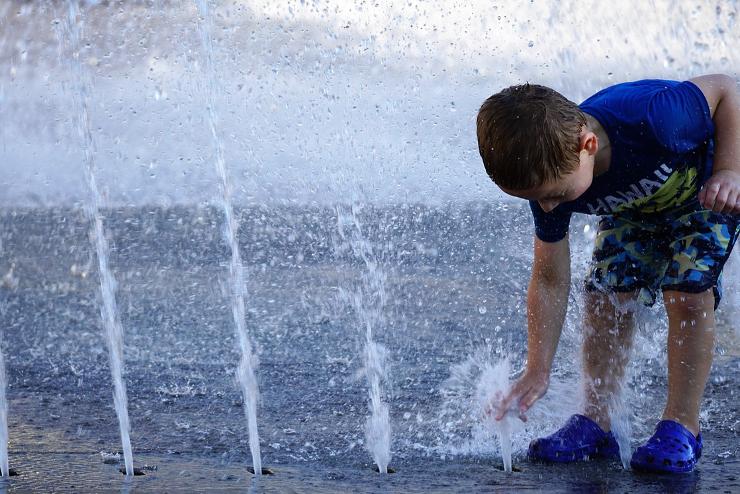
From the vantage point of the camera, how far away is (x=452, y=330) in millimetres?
3949

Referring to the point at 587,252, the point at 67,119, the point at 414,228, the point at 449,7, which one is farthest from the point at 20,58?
the point at 587,252

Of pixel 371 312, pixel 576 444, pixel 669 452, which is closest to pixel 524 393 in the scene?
pixel 576 444

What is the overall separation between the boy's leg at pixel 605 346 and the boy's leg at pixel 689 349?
238 mm

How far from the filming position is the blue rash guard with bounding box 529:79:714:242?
222 centimetres

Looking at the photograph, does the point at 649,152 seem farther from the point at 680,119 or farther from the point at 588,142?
the point at 588,142

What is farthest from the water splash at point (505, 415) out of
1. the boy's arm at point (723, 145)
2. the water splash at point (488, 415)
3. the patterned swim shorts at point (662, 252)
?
the boy's arm at point (723, 145)

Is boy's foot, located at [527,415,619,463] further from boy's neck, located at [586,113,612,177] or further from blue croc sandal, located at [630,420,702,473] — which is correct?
boy's neck, located at [586,113,612,177]

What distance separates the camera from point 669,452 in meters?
2.18

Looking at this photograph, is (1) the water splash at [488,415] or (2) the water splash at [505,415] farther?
(1) the water splash at [488,415]

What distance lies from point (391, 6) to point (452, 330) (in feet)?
6.91

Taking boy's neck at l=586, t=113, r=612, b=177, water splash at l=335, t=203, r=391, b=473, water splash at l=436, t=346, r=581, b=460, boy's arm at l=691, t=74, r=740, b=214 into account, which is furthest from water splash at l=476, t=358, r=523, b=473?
boy's arm at l=691, t=74, r=740, b=214

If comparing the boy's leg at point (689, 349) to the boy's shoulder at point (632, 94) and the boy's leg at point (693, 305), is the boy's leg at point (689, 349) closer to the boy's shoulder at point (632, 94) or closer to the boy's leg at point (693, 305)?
the boy's leg at point (693, 305)

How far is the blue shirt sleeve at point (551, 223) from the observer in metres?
2.32

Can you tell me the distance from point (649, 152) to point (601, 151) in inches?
4.7
